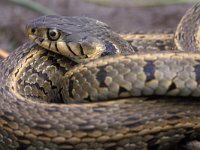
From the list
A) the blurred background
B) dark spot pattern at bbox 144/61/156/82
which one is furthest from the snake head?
the blurred background

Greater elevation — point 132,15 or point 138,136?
point 132,15

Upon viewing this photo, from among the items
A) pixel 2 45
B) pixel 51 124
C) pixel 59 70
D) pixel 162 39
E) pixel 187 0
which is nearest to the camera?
pixel 51 124

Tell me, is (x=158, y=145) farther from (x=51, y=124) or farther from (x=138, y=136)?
(x=51, y=124)

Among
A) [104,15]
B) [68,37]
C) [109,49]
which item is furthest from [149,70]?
[104,15]

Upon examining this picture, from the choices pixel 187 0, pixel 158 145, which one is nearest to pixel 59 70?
pixel 158 145

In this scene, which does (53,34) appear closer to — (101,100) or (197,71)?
(101,100)

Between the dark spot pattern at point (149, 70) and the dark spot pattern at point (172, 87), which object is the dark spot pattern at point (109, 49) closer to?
the dark spot pattern at point (149, 70)

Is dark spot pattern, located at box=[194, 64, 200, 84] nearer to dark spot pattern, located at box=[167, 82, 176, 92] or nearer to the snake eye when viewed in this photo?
dark spot pattern, located at box=[167, 82, 176, 92]

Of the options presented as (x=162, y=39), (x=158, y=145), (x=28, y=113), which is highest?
(x=162, y=39)
